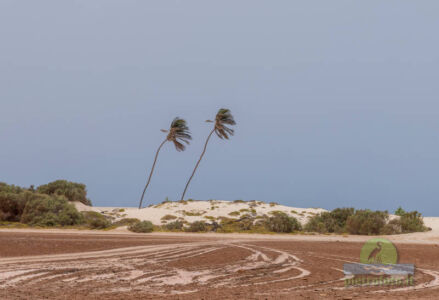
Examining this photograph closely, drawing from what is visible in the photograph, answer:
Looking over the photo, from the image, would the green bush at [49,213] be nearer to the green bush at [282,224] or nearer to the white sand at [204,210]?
→ the white sand at [204,210]

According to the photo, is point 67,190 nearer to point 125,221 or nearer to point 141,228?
point 125,221

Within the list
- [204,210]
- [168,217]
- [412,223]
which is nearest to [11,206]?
[168,217]

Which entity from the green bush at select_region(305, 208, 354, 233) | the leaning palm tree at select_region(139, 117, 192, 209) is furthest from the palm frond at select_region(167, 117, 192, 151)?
the green bush at select_region(305, 208, 354, 233)

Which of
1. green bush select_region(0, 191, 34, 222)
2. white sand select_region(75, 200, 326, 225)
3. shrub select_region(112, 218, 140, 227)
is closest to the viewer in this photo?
shrub select_region(112, 218, 140, 227)

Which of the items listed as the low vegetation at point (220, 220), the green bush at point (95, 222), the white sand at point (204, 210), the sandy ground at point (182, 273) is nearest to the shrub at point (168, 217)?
the low vegetation at point (220, 220)

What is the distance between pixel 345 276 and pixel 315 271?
0.99m

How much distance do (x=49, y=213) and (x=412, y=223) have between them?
25490 mm

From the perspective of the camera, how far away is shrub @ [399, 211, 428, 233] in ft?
90.6

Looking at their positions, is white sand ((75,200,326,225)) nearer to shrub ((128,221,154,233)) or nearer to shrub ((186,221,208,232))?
shrub ((186,221,208,232))

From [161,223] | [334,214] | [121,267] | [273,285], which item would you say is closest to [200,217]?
[161,223]

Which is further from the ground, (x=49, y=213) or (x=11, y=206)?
(x=11, y=206)

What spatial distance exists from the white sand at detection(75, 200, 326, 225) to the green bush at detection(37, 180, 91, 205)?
115 cm

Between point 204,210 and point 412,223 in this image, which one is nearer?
point 412,223

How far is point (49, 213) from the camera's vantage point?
32.4 metres
